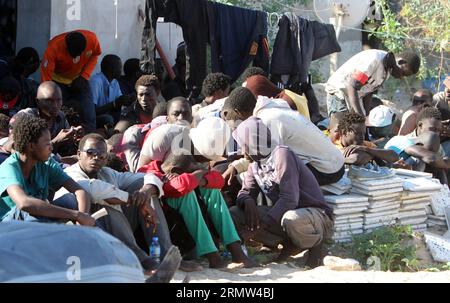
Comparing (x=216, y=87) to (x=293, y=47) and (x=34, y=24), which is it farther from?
(x=293, y=47)

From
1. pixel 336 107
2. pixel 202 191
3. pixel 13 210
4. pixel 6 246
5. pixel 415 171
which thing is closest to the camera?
pixel 6 246

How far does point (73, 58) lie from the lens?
977 centimetres

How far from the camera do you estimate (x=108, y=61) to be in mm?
10445

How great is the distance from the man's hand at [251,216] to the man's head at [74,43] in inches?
125

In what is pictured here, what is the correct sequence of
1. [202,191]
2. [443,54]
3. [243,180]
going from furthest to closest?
[443,54] → [243,180] → [202,191]

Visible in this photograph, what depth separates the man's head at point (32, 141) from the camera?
20.7ft

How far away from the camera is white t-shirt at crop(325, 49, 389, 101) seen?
10.9m

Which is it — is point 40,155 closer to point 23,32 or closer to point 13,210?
point 13,210

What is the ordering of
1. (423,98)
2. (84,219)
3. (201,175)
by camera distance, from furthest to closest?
(423,98) → (201,175) → (84,219)

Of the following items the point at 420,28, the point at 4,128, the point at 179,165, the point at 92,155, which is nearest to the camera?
the point at 92,155

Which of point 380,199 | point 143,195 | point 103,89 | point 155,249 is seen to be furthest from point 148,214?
point 103,89

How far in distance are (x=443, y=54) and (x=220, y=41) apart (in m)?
5.82

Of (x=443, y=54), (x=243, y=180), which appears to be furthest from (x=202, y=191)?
(x=443, y=54)

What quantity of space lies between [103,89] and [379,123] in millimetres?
3121
